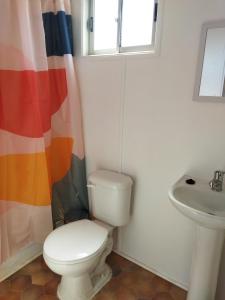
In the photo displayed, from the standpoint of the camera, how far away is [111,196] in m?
1.69

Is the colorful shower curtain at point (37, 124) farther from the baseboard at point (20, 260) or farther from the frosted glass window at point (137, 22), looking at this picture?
the frosted glass window at point (137, 22)

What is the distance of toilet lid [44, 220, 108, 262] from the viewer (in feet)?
4.53

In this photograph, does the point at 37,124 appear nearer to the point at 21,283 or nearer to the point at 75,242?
the point at 75,242

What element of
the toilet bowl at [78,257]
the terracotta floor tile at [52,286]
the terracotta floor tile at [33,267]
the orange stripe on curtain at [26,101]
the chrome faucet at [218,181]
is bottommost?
the terracotta floor tile at [33,267]

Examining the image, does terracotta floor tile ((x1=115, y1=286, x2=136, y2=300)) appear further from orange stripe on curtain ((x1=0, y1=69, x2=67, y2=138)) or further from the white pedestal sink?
orange stripe on curtain ((x1=0, y1=69, x2=67, y2=138))

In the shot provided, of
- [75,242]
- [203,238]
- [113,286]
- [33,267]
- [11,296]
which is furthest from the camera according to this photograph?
[33,267]

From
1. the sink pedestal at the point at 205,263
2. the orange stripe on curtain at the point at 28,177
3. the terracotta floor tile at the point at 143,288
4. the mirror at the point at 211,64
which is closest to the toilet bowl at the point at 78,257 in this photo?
the terracotta floor tile at the point at 143,288

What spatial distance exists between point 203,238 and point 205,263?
0.53 feet

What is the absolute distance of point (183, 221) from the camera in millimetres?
1583

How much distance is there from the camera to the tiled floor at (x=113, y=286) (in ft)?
5.36

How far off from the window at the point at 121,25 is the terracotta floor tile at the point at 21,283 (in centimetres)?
177

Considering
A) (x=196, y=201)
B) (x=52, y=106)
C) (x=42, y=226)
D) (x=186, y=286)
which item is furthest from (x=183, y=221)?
(x=52, y=106)

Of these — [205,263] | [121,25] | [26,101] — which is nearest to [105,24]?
[121,25]

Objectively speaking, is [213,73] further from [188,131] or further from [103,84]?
[103,84]
